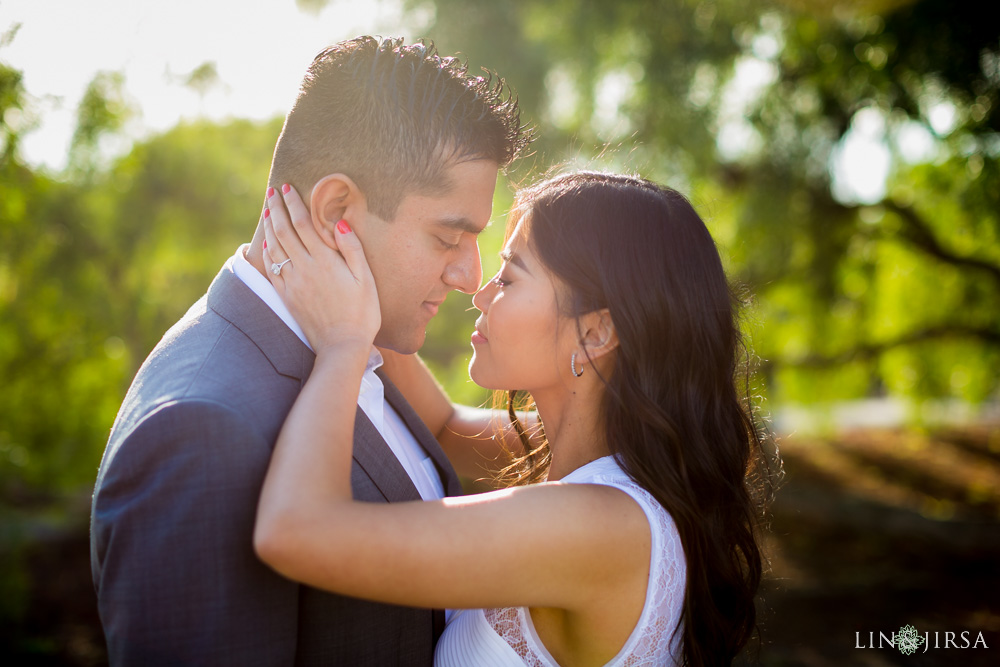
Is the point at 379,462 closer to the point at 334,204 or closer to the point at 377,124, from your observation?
the point at 334,204

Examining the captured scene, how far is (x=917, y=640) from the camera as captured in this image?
18.3 ft

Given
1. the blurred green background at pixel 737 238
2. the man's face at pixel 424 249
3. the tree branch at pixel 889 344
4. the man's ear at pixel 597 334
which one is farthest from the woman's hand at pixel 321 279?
the tree branch at pixel 889 344

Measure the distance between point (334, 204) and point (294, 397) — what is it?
23.4 inches

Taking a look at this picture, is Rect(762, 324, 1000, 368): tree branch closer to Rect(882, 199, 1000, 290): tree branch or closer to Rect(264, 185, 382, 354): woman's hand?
Rect(882, 199, 1000, 290): tree branch

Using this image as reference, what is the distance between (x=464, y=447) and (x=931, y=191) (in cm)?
572

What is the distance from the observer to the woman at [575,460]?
4.97ft

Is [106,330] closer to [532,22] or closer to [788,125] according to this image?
[532,22]

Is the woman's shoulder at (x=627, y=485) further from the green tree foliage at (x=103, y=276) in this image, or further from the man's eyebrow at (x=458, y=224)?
the green tree foliage at (x=103, y=276)

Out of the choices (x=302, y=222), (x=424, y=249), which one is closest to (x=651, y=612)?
(x=424, y=249)

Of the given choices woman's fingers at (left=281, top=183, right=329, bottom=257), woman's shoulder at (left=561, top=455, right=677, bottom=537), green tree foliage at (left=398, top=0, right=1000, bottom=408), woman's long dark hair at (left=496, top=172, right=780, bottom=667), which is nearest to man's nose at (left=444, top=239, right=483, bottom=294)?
woman's long dark hair at (left=496, top=172, right=780, bottom=667)

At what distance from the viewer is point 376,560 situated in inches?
58.0

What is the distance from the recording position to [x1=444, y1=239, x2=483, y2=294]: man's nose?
7.38 feet

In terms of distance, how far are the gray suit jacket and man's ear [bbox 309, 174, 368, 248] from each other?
454 mm

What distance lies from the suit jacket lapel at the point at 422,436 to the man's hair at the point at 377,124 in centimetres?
62
